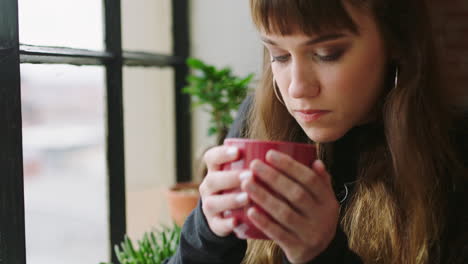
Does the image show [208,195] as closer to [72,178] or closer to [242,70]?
[242,70]

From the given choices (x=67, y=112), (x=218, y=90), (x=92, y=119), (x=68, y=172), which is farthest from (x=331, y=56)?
(x=68, y=172)

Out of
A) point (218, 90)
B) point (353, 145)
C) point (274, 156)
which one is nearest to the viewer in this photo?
point (274, 156)

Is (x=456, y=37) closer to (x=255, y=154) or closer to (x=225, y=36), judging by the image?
(x=225, y=36)

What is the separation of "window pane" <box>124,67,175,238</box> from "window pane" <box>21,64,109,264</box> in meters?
0.14

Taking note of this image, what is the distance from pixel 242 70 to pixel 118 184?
0.62 m

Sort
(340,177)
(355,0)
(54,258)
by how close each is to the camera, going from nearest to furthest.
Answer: (355,0), (340,177), (54,258)

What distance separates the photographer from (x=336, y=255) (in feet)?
2.44

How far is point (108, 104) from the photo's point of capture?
4.82ft

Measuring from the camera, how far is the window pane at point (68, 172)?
3.99 ft

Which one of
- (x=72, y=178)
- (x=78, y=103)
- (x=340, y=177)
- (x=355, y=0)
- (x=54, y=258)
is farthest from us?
(x=72, y=178)

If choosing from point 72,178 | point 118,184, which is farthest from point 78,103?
point 72,178

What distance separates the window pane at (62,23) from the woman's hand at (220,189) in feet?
2.14

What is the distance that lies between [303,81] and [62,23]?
0.78 meters

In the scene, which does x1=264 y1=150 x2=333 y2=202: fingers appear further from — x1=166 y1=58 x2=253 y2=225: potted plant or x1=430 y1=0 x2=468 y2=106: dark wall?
x1=430 y1=0 x2=468 y2=106: dark wall
